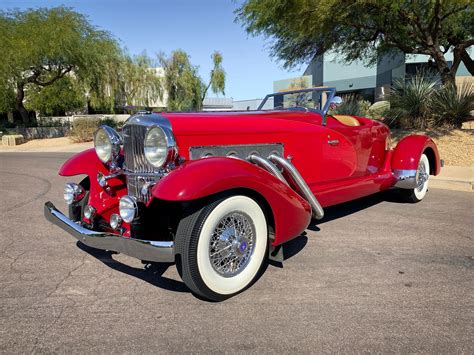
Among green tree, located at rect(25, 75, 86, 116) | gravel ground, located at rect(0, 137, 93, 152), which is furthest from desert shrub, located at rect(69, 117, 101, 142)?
green tree, located at rect(25, 75, 86, 116)

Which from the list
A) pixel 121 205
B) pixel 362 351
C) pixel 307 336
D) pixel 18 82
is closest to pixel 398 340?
pixel 362 351

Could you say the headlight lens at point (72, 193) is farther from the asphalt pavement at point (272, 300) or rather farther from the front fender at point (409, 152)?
the front fender at point (409, 152)

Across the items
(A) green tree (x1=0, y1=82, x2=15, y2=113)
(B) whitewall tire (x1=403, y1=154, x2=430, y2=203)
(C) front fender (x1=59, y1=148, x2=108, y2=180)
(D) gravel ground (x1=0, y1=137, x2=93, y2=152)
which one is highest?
(A) green tree (x1=0, y1=82, x2=15, y2=113)

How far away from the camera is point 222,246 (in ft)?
9.41

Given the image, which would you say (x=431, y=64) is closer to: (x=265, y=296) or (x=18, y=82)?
(x=265, y=296)

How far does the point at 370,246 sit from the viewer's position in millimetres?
3953

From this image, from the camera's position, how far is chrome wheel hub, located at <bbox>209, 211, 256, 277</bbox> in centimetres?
285

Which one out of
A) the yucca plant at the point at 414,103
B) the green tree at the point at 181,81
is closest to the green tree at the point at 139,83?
the green tree at the point at 181,81

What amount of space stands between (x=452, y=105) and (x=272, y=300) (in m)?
10.1

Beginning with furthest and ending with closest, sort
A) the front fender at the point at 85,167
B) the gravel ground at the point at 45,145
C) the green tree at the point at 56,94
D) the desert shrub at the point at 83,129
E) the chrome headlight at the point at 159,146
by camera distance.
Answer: the green tree at the point at 56,94
the desert shrub at the point at 83,129
the gravel ground at the point at 45,145
the front fender at the point at 85,167
the chrome headlight at the point at 159,146

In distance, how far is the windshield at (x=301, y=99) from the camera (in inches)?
185

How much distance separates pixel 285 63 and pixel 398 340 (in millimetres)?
13657

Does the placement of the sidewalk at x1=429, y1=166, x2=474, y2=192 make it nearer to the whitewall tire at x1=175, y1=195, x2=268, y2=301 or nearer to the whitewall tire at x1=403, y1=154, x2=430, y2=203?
the whitewall tire at x1=403, y1=154, x2=430, y2=203

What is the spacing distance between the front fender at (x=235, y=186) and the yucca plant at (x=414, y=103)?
31.0 feet
